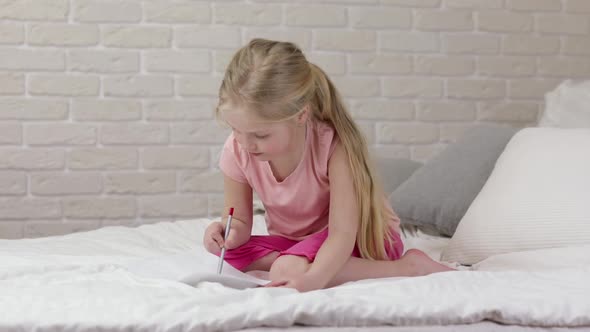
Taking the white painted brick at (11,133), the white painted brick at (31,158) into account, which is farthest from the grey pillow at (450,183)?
the white painted brick at (11,133)

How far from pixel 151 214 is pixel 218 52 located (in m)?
0.66

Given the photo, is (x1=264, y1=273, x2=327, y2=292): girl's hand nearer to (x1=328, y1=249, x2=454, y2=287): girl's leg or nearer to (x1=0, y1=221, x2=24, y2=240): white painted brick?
(x1=328, y1=249, x2=454, y2=287): girl's leg

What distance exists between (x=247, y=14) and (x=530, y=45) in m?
1.16

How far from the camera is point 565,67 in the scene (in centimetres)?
330

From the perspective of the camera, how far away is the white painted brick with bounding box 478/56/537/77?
128 inches

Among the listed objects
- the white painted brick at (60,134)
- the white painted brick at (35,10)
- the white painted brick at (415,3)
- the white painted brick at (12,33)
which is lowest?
the white painted brick at (60,134)

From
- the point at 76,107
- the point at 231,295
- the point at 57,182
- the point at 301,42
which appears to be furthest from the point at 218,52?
the point at 231,295

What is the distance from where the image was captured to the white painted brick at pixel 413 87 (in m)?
3.16

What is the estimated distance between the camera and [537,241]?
182 centimetres

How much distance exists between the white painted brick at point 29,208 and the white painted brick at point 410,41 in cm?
139

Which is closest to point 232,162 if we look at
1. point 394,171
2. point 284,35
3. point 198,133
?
point 394,171

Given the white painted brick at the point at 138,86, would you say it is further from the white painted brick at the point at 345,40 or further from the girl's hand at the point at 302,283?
the girl's hand at the point at 302,283

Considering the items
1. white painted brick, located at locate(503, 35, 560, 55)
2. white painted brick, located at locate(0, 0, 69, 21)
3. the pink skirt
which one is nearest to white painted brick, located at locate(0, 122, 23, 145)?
white painted brick, located at locate(0, 0, 69, 21)

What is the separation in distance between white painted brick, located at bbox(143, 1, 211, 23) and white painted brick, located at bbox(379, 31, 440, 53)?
69 cm
